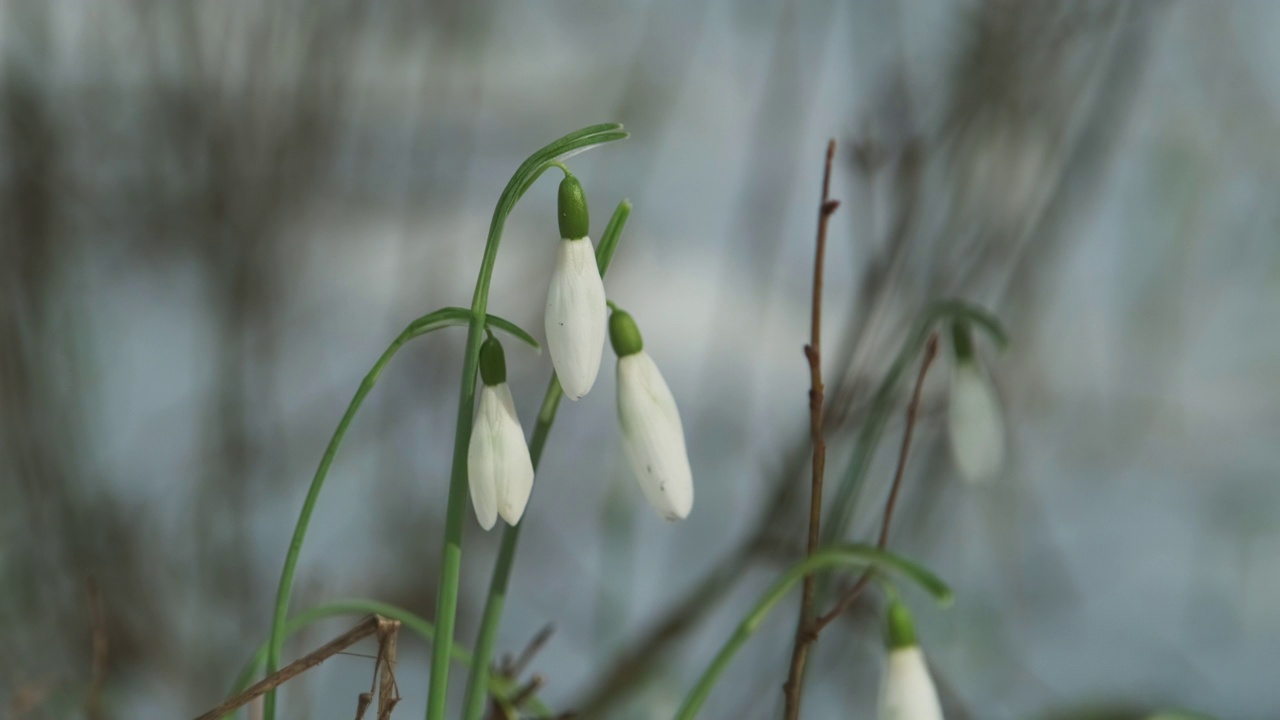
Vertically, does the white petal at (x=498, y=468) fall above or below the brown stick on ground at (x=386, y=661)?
above

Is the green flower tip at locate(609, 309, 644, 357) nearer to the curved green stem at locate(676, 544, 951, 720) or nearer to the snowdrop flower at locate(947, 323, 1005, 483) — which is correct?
the curved green stem at locate(676, 544, 951, 720)

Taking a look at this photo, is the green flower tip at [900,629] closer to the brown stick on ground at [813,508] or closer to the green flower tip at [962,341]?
the brown stick on ground at [813,508]

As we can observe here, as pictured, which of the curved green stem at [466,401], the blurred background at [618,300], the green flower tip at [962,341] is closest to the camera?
the curved green stem at [466,401]

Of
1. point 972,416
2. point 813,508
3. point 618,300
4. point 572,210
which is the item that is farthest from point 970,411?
point 618,300

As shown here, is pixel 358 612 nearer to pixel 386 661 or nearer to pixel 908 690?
pixel 386 661

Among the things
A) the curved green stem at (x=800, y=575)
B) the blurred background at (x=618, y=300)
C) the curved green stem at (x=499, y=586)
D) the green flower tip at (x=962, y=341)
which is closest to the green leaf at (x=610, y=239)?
the curved green stem at (x=499, y=586)

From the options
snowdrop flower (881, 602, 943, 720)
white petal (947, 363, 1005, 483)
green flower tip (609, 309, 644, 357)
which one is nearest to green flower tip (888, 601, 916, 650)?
snowdrop flower (881, 602, 943, 720)
